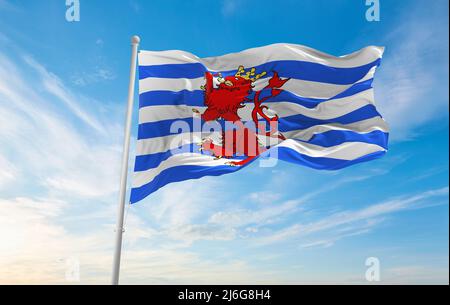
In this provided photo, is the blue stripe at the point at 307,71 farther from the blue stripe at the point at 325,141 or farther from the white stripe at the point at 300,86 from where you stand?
the blue stripe at the point at 325,141

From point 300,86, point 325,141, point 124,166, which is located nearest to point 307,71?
point 300,86

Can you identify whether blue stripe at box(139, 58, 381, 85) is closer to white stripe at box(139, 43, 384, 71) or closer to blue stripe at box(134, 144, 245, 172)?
white stripe at box(139, 43, 384, 71)

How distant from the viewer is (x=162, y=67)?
1077 centimetres

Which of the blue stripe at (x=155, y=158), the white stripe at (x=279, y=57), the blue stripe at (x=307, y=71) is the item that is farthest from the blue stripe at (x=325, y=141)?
the white stripe at (x=279, y=57)

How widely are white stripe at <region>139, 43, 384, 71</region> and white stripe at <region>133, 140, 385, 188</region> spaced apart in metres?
2.34

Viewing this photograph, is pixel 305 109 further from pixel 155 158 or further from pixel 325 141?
pixel 155 158

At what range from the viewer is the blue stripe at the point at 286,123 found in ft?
33.2

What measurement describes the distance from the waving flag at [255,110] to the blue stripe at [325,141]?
0.02m

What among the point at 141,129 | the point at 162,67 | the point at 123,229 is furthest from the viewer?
the point at 162,67

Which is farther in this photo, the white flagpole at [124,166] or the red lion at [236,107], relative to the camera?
the red lion at [236,107]

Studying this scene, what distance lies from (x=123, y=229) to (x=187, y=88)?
4.05m

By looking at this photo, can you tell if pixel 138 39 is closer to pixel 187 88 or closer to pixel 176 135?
pixel 187 88

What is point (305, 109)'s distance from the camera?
11039 millimetres
